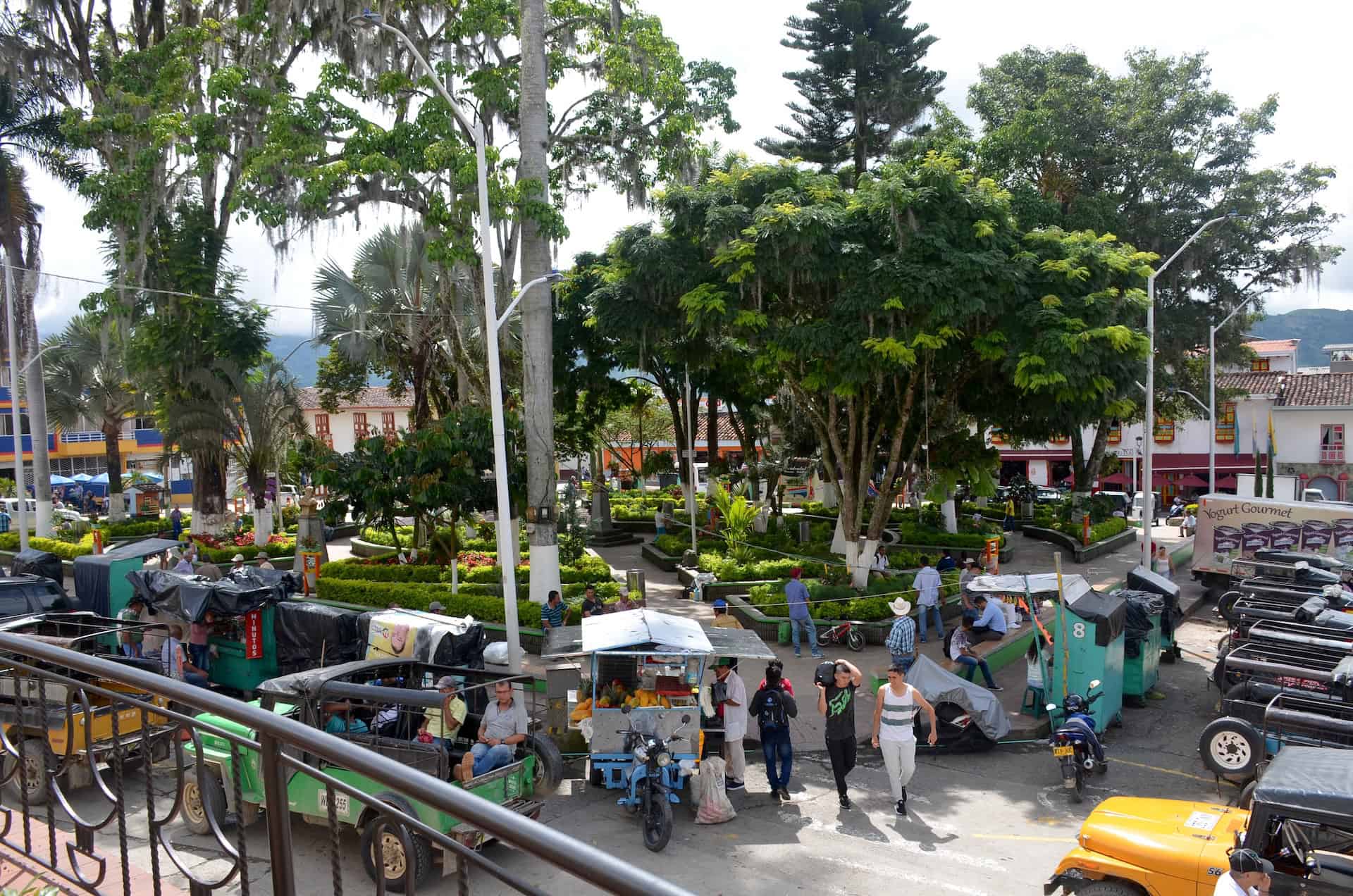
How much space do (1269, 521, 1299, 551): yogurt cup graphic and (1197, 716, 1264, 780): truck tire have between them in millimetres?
14013

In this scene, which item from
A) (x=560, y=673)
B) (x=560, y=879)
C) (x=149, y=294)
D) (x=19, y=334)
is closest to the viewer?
(x=560, y=879)

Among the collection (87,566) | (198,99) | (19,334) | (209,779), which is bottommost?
(87,566)

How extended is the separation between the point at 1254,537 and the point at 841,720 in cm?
1755

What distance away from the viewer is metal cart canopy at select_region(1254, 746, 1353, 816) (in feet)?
21.2

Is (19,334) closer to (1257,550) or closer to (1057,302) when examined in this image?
(1057,302)

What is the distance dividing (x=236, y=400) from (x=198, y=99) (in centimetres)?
865

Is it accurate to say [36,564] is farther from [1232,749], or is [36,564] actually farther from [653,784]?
Answer: [1232,749]

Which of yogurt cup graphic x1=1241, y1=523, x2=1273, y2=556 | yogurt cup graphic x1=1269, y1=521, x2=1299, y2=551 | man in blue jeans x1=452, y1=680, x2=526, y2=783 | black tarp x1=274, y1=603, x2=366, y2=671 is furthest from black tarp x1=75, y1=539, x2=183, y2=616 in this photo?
yogurt cup graphic x1=1269, y1=521, x2=1299, y2=551

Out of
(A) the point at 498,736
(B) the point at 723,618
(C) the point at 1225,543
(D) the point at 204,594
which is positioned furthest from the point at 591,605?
(C) the point at 1225,543

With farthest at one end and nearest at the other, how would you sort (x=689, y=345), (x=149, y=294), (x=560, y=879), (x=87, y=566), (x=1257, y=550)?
(x=149, y=294), (x=689, y=345), (x=1257, y=550), (x=87, y=566), (x=560, y=879)

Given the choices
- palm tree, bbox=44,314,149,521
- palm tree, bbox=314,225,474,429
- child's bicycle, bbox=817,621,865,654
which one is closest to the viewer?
child's bicycle, bbox=817,621,865,654

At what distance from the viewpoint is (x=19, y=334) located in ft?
103

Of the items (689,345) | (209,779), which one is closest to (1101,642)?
(209,779)

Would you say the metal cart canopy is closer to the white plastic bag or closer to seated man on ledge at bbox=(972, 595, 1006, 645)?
the white plastic bag
